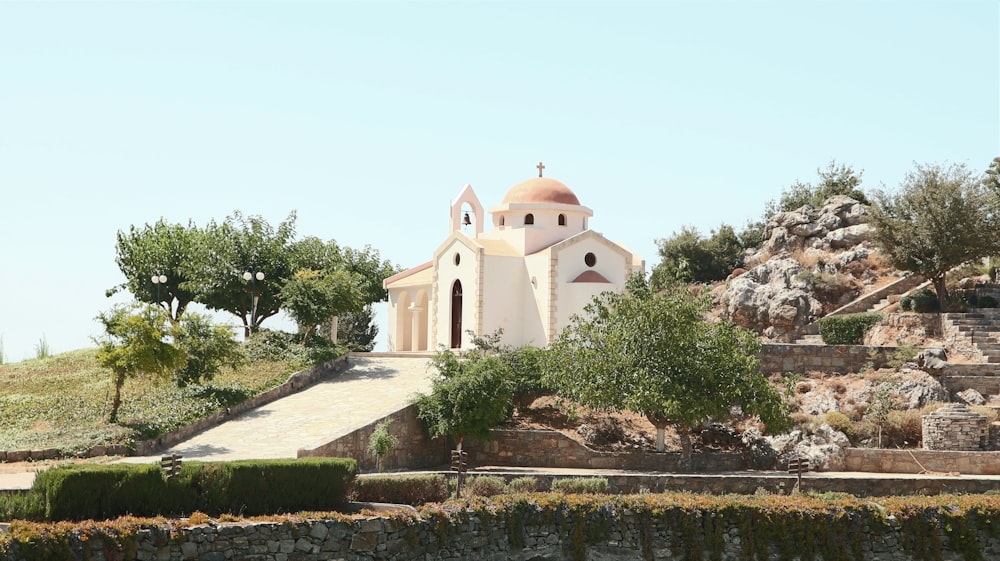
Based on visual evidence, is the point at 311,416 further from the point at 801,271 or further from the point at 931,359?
the point at 801,271

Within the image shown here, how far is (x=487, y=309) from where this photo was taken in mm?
41406

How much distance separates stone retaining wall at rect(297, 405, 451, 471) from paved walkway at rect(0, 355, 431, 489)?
0.29m

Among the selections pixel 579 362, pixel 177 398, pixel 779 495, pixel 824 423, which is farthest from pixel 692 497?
pixel 177 398

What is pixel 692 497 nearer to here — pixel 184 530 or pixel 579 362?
pixel 579 362

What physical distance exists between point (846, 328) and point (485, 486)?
63.7 ft

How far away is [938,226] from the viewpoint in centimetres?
4069

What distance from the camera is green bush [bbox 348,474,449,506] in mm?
23578

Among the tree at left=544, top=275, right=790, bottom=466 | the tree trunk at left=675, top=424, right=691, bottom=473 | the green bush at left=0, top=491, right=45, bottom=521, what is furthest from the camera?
the tree trunk at left=675, top=424, right=691, bottom=473

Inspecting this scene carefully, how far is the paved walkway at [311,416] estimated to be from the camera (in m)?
27.9

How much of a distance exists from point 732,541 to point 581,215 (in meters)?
21.5

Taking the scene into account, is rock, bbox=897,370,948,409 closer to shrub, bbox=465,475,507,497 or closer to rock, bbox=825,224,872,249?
shrub, bbox=465,475,507,497

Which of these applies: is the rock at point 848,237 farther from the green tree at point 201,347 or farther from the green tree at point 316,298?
the green tree at point 201,347

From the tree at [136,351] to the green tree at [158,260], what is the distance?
57.6 feet

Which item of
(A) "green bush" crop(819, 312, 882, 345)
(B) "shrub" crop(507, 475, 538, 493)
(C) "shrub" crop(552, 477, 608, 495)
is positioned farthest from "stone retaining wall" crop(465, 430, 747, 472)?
(A) "green bush" crop(819, 312, 882, 345)
